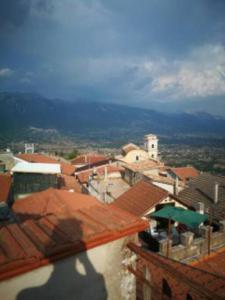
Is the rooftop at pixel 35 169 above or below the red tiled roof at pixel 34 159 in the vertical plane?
above

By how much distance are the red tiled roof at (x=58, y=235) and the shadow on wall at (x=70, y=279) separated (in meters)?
0.01

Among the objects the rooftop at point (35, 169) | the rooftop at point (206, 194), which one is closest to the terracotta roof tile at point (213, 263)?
the rooftop at point (206, 194)

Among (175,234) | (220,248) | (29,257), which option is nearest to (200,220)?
(175,234)

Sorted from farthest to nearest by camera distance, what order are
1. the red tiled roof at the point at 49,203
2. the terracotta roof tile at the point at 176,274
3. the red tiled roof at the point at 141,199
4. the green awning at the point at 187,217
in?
the red tiled roof at the point at 141,199 → the red tiled roof at the point at 49,203 → the green awning at the point at 187,217 → the terracotta roof tile at the point at 176,274

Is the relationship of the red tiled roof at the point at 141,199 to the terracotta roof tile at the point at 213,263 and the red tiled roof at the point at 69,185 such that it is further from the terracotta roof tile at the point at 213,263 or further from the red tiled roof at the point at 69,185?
the red tiled roof at the point at 69,185

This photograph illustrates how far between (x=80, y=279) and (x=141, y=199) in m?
15.1

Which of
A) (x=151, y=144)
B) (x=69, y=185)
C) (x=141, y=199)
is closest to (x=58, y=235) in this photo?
(x=141, y=199)

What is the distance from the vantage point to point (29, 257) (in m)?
2.90

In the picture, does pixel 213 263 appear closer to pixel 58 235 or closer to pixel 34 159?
pixel 58 235

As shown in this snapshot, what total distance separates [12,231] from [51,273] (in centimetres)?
82

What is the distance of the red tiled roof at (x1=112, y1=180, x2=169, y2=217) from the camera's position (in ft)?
55.5

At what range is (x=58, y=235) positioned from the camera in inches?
133

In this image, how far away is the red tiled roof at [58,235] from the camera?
9.50 feet

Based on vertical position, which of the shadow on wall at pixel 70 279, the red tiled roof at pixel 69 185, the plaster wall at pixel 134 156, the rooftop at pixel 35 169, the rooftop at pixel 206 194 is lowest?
the red tiled roof at pixel 69 185
